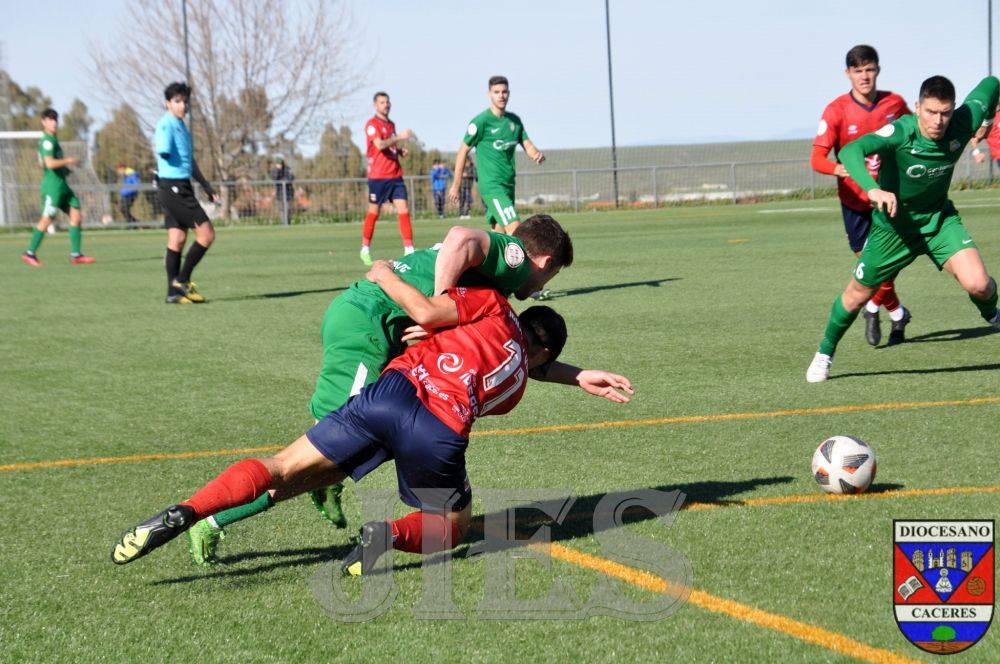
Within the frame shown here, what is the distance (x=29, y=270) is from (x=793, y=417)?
1598 centimetres

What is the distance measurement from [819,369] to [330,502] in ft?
13.9

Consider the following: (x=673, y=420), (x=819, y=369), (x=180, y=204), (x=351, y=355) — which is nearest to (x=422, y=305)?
(x=351, y=355)

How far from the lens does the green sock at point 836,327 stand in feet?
26.3

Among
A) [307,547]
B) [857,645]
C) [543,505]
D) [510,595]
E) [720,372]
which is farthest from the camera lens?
[720,372]

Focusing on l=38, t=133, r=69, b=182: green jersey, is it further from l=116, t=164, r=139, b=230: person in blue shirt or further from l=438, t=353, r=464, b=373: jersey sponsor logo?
l=438, t=353, r=464, b=373: jersey sponsor logo

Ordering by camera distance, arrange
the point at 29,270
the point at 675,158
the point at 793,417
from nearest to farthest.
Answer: the point at 793,417 < the point at 29,270 < the point at 675,158

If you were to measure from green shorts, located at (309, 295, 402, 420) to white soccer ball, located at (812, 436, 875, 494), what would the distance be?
200 centimetres

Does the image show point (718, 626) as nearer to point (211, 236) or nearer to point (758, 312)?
point (758, 312)

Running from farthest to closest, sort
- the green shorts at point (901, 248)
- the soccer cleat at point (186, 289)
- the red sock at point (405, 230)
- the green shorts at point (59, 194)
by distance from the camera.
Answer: the green shorts at point (59, 194)
the red sock at point (405, 230)
the soccer cleat at point (186, 289)
the green shorts at point (901, 248)

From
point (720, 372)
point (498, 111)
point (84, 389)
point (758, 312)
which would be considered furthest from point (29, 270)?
point (720, 372)

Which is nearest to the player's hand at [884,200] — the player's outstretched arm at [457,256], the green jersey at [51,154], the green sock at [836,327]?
the green sock at [836,327]

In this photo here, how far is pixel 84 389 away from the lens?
8547 mm

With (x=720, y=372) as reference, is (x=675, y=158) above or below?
above

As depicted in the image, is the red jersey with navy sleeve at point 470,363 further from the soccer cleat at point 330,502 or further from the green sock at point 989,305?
the green sock at point 989,305
